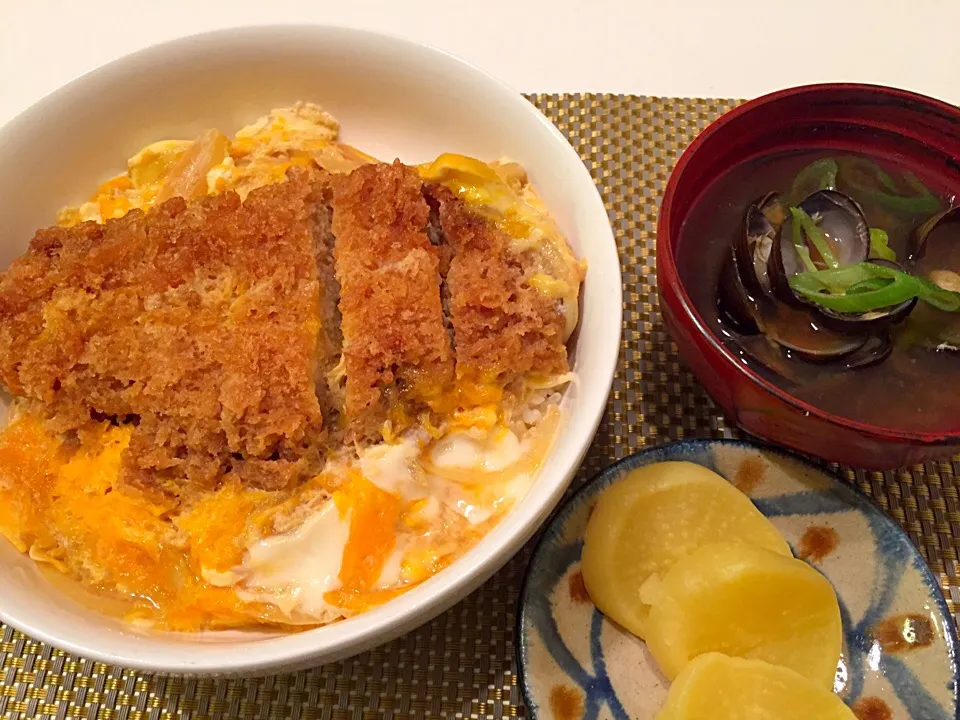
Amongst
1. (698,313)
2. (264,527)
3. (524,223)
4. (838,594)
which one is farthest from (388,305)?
(838,594)

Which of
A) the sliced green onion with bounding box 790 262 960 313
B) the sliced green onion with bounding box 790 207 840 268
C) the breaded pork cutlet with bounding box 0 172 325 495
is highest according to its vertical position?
the sliced green onion with bounding box 790 207 840 268

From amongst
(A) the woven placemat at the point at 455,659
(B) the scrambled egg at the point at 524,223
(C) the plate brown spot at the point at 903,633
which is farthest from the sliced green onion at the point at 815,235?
(C) the plate brown spot at the point at 903,633

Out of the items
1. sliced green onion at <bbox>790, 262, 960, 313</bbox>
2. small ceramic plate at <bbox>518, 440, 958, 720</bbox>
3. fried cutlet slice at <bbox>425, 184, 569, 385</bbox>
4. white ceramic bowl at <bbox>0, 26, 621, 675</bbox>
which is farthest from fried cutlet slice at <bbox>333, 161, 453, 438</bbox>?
sliced green onion at <bbox>790, 262, 960, 313</bbox>

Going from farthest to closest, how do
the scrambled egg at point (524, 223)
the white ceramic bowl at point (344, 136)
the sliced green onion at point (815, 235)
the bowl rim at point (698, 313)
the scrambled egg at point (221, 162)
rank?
1. the scrambled egg at point (221, 162)
2. the sliced green onion at point (815, 235)
3. the scrambled egg at point (524, 223)
4. the bowl rim at point (698, 313)
5. the white ceramic bowl at point (344, 136)

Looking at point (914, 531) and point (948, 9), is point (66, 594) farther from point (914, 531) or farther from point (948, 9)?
point (948, 9)

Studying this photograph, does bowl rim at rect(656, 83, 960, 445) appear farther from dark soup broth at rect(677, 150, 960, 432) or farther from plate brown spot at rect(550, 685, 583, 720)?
plate brown spot at rect(550, 685, 583, 720)

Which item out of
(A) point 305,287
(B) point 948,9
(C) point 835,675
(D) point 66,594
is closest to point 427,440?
(A) point 305,287

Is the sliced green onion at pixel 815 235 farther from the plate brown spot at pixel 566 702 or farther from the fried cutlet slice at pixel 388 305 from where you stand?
the plate brown spot at pixel 566 702
